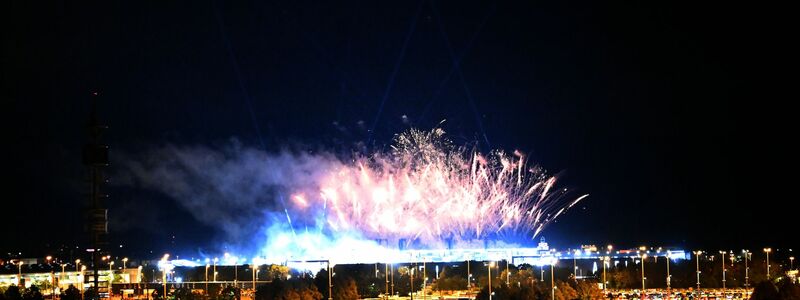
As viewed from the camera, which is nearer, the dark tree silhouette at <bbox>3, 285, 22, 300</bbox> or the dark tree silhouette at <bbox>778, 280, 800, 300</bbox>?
the dark tree silhouette at <bbox>778, 280, 800, 300</bbox>

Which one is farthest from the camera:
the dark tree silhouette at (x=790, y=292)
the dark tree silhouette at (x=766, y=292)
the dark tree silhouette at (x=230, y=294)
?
the dark tree silhouette at (x=230, y=294)

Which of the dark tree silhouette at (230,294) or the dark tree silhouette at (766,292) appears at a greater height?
the dark tree silhouette at (766,292)

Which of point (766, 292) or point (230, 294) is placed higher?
point (766, 292)

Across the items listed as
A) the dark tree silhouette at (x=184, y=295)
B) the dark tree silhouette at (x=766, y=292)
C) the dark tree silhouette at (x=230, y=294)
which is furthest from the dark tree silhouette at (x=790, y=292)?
the dark tree silhouette at (x=184, y=295)

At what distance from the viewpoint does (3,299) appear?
43969 millimetres

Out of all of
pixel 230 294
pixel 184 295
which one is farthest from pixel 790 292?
pixel 230 294

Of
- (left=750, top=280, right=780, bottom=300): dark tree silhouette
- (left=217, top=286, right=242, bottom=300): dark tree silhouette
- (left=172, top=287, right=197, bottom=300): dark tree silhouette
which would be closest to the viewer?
(left=750, top=280, right=780, bottom=300): dark tree silhouette

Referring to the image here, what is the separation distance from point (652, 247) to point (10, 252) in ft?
302

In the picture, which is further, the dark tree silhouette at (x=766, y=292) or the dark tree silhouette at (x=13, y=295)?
the dark tree silhouette at (x=13, y=295)

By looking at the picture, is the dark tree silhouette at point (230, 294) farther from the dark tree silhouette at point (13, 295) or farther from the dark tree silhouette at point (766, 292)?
the dark tree silhouette at point (766, 292)

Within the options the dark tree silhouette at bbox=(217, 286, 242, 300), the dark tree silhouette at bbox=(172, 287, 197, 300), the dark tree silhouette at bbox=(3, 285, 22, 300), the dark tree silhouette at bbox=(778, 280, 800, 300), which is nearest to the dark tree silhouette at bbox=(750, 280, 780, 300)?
the dark tree silhouette at bbox=(778, 280, 800, 300)

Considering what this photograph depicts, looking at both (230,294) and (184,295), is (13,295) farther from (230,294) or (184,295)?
(230,294)

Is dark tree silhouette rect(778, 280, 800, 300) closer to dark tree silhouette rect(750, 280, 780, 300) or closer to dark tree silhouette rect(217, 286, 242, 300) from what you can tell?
dark tree silhouette rect(750, 280, 780, 300)

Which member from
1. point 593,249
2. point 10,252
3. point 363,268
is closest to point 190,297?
point 363,268
